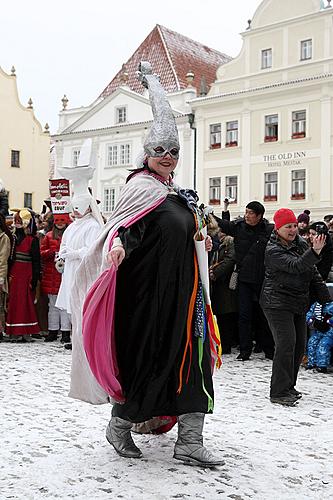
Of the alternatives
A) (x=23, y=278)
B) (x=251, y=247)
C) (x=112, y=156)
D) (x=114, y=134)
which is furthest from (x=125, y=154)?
(x=251, y=247)

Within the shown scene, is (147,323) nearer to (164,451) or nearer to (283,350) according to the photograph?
(164,451)

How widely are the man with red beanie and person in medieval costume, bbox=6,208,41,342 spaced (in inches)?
183

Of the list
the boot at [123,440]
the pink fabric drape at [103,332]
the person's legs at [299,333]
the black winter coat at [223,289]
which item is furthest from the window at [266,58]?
the boot at [123,440]

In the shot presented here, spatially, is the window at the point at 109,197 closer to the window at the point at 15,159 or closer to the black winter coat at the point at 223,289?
the window at the point at 15,159

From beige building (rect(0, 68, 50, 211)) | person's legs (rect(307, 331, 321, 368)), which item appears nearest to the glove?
person's legs (rect(307, 331, 321, 368))

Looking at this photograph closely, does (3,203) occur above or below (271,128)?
below

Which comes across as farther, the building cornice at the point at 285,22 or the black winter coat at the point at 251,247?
the building cornice at the point at 285,22

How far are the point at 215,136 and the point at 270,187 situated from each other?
3745 millimetres

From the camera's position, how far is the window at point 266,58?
2995 centimetres

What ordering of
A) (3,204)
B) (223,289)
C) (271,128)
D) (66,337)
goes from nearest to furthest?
(223,289)
(66,337)
(3,204)
(271,128)

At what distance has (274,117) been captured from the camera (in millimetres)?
29562

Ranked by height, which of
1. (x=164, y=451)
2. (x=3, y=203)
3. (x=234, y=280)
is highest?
(x=3, y=203)

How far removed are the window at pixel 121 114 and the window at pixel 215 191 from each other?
21.4ft

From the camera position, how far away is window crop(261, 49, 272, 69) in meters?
30.0
